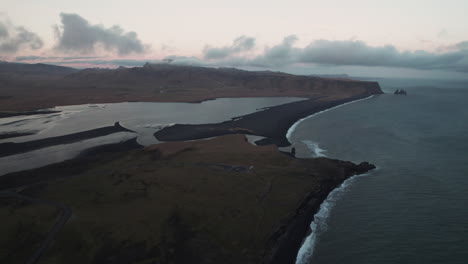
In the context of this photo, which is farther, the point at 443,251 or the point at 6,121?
the point at 6,121

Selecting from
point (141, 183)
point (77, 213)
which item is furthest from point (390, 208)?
point (77, 213)

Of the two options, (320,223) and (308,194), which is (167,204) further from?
(308,194)

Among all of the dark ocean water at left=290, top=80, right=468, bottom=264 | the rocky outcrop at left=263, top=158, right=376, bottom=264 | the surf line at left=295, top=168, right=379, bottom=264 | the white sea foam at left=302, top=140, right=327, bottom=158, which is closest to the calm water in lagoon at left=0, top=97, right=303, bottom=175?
the white sea foam at left=302, top=140, right=327, bottom=158

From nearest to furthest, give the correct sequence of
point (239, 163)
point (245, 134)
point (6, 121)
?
point (239, 163), point (245, 134), point (6, 121)

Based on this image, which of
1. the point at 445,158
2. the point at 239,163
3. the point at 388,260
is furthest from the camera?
the point at 445,158

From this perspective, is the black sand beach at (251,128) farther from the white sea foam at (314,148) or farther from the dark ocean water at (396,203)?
the dark ocean water at (396,203)

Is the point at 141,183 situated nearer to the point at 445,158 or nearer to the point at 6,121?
the point at 445,158

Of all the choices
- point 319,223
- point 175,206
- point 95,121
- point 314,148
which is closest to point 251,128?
point 314,148
